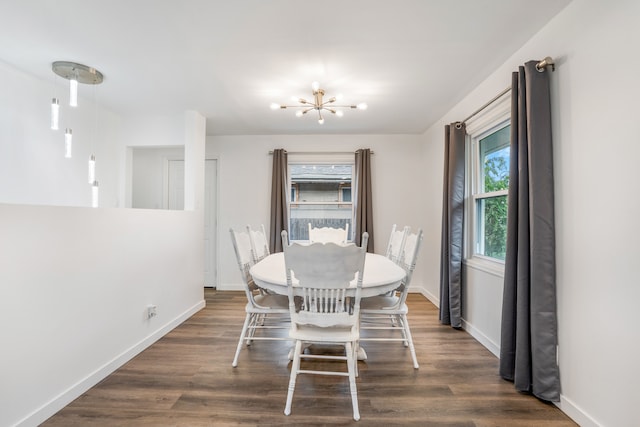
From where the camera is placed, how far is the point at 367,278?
6.64 ft

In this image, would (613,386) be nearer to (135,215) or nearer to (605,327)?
(605,327)

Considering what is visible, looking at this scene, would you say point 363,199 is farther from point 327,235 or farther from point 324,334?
point 324,334

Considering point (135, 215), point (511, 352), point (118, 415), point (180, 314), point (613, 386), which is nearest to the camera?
point (613, 386)

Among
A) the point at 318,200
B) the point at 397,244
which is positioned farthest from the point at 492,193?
the point at 318,200

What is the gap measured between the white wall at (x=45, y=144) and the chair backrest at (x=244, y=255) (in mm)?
1903

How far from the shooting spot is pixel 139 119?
3.74 m

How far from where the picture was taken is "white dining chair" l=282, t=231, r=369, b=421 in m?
1.68

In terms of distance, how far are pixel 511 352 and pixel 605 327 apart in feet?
2.16

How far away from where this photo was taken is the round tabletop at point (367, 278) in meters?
1.91

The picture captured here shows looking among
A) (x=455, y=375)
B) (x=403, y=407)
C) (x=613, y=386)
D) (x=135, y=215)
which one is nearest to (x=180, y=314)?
(x=135, y=215)

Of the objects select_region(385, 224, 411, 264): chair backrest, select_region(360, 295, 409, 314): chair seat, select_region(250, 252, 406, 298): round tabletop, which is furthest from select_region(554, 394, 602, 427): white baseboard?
select_region(385, 224, 411, 264): chair backrest

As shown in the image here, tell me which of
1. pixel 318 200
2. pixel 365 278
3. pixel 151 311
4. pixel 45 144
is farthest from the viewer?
pixel 318 200

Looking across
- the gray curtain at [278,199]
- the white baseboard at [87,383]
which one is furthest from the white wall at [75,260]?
the gray curtain at [278,199]

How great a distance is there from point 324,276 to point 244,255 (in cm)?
104
